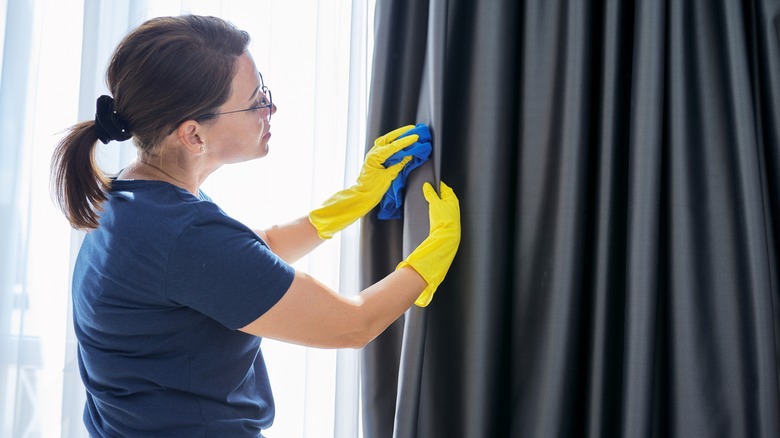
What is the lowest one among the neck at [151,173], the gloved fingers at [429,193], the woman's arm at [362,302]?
the woman's arm at [362,302]

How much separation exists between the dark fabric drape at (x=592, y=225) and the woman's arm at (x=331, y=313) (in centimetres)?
14

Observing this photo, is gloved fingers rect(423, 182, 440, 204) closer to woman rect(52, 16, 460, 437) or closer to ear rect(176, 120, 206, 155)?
woman rect(52, 16, 460, 437)

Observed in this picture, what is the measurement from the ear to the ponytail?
0.15 meters

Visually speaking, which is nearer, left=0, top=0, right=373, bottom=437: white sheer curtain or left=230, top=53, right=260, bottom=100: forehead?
left=230, top=53, right=260, bottom=100: forehead

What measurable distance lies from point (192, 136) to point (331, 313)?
1.40ft

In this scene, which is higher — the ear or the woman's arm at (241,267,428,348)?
the ear

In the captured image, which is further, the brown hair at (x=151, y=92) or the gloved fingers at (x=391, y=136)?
the gloved fingers at (x=391, y=136)

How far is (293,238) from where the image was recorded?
1.37 m

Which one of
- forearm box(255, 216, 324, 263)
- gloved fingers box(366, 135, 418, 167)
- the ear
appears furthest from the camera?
forearm box(255, 216, 324, 263)

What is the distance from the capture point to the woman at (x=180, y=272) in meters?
1.03

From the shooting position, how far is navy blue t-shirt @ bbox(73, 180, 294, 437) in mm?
1017

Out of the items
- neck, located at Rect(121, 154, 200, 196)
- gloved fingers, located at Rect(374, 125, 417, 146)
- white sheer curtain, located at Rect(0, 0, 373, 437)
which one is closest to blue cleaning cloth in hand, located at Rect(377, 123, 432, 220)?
gloved fingers, located at Rect(374, 125, 417, 146)

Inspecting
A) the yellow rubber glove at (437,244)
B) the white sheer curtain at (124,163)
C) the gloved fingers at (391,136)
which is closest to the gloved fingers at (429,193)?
the yellow rubber glove at (437,244)

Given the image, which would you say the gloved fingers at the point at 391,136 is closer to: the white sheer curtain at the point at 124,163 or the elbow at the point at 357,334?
the white sheer curtain at the point at 124,163
